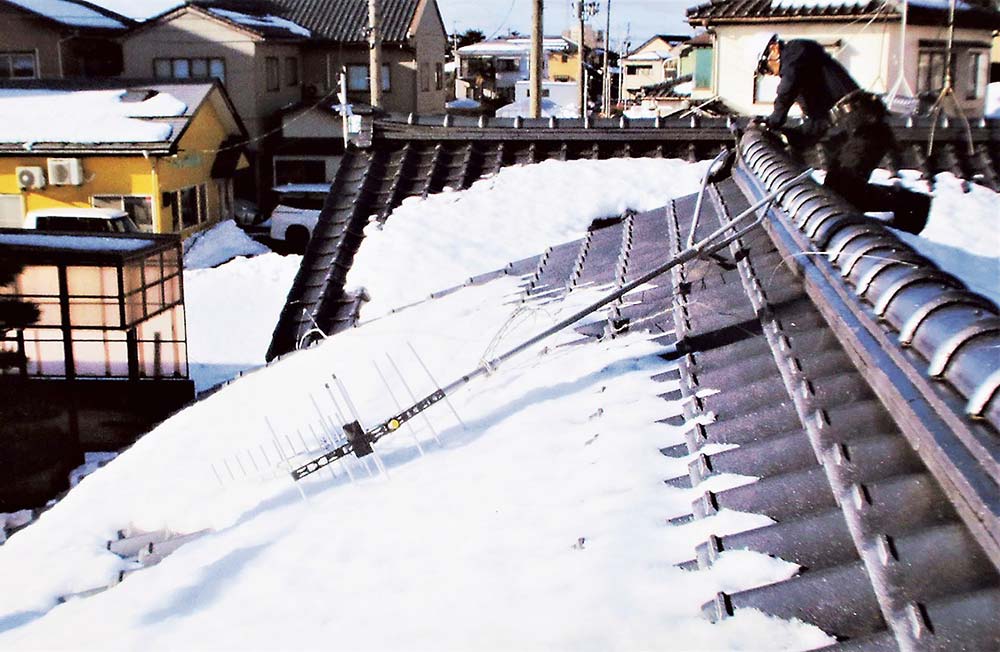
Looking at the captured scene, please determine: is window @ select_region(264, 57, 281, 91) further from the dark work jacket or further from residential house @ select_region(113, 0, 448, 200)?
the dark work jacket

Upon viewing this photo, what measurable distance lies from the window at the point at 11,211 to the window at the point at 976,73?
989 inches

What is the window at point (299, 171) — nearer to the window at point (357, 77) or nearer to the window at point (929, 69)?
the window at point (357, 77)

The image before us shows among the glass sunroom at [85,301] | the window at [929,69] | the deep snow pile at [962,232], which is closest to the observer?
the deep snow pile at [962,232]

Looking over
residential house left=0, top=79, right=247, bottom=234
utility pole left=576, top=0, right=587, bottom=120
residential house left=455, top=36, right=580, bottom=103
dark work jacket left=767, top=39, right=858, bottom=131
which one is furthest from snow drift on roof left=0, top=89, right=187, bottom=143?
residential house left=455, top=36, right=580, bottom=103

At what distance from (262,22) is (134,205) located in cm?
1153

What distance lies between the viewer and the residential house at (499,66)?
184ft

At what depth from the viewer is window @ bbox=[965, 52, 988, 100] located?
83.4 ft

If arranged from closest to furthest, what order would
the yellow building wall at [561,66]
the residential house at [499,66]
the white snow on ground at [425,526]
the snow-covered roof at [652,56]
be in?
the white snow on ground at [425,526] < the residential house at [499,66] < the yellow building wall at [561,66] < the snow-covered roof at [652,56]

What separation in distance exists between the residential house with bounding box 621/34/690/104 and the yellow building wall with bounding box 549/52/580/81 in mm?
3363

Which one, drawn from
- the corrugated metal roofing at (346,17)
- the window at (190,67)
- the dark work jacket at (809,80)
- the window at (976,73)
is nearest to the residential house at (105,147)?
the window at (190,67)

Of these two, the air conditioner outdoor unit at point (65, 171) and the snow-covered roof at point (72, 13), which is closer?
the air conditioner outdoor unit at point (65, 171)

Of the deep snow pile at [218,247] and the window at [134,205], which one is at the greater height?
the window at [134,205]

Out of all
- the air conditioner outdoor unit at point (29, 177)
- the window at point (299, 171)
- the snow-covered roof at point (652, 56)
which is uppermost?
the snow-covered roof at point (652, 56)

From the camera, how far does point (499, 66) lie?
57750 millimetres
